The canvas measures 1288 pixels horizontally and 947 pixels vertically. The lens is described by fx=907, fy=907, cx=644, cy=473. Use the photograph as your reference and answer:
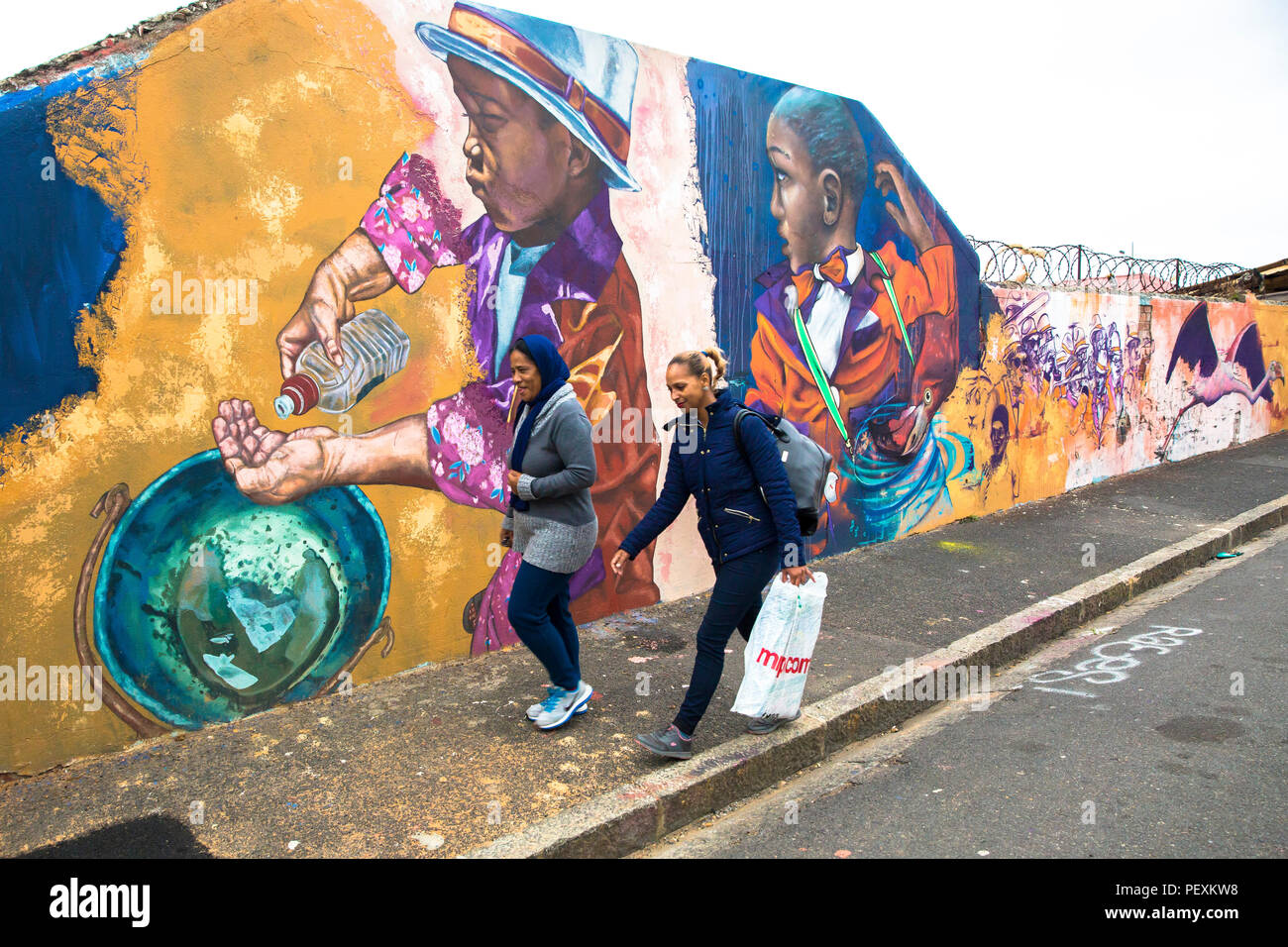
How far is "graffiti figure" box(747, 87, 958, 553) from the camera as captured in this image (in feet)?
21.6

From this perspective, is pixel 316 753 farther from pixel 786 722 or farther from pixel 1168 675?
pixel 1168 675

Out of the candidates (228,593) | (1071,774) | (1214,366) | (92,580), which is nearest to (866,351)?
(1071,774)

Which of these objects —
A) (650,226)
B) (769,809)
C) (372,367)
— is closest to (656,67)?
(650,226)

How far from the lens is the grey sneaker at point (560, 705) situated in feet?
13.0

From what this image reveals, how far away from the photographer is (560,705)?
13.2ft

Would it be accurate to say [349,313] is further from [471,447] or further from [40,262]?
[40,262]

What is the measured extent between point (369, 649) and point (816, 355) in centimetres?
398

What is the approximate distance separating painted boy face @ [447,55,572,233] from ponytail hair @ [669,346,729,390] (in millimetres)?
1713

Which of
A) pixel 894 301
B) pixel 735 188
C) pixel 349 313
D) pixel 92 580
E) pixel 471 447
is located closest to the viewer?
pixel 92 580

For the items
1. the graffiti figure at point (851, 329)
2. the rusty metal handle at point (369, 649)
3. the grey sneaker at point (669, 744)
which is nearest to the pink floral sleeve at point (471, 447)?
the rusty metal handle at point (369, 649)

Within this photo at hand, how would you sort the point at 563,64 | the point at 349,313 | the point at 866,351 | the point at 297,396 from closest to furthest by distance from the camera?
the point at 297,396, the point at 349,313, the point at 563,64, the point at 866,351

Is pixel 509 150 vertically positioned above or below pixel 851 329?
above

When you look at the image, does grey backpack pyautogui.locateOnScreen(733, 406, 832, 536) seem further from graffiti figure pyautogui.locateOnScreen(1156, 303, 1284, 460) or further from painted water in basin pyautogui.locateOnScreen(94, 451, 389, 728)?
graffiti figure pyautogui.locateOnScreen(1156, 303, 1284, 460)
